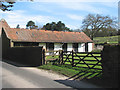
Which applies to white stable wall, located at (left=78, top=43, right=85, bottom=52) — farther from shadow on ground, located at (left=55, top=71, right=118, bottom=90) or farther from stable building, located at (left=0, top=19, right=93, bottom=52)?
shadow on ground, located at (left=55, top=71, right=118, bottom=90)

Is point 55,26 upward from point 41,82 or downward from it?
upward

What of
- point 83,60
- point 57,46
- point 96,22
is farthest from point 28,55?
point 96,22

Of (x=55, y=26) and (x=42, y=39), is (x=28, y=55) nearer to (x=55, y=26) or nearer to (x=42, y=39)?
(x=42, y=39)

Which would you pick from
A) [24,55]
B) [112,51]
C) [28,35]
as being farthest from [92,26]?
[112,51]

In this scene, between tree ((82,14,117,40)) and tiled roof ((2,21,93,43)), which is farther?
tree ((82,14,117,40))

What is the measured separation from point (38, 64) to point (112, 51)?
849cm

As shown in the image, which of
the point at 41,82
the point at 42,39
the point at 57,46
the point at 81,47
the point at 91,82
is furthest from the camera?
the point at 81,47

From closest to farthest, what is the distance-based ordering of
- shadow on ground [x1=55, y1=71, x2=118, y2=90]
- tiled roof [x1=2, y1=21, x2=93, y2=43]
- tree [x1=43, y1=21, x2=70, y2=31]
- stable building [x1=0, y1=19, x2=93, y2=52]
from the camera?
shadow on ground [x1=55, y1=71, x2=118, y2=90] < stable building [x1=0, y1=19, x2=93, y2=52] < tiled roof [x1=2, y1=21, x2=93, y2=43] < tree [x1=43, y1=21, x2=70, y2=31]

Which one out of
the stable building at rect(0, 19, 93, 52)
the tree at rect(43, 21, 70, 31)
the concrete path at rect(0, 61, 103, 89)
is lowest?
the concrete path at rect(0, 61, 103, 89)

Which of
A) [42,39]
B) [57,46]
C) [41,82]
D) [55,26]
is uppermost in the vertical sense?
[55,26]

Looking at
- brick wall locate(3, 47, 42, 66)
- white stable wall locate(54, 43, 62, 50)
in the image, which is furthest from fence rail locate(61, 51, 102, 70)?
white stable wall locate(54, 43, 62, 50)

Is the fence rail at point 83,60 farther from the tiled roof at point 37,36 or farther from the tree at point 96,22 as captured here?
the tree at point 96,22

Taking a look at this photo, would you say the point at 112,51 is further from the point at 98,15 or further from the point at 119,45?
the point at 98,15

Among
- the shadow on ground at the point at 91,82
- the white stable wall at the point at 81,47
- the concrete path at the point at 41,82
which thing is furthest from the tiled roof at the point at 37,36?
the shadow on ground at the point at 91,82
